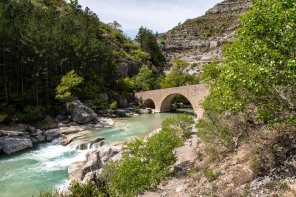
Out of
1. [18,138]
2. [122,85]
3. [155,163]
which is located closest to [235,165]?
[155,163]

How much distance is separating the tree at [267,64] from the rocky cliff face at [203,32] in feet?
240

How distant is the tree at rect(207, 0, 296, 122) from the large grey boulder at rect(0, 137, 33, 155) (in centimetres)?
1732

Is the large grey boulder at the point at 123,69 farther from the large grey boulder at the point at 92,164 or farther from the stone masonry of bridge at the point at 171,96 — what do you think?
the large grey boulder at the point at 92,164

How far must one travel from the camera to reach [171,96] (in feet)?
114

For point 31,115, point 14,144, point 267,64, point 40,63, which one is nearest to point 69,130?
point 31,115

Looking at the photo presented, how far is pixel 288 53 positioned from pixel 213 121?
16.4 ft

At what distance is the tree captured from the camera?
13.7ft

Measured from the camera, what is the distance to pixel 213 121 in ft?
29.2

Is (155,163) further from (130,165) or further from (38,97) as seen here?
(38,97)

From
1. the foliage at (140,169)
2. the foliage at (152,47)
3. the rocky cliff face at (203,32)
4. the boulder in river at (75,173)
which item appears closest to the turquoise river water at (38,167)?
the boulder in river at (75,173)

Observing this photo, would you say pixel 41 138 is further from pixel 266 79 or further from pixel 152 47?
pixel 152 47

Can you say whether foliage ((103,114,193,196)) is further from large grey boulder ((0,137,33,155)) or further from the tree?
large grey boulder ((0,137,33,155))

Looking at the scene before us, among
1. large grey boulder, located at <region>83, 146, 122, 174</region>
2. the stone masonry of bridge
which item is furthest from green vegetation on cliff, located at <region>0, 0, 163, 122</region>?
large grey boulder, located at <region>83, 146, 122, 174</region>

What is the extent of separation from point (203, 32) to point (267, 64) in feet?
343
